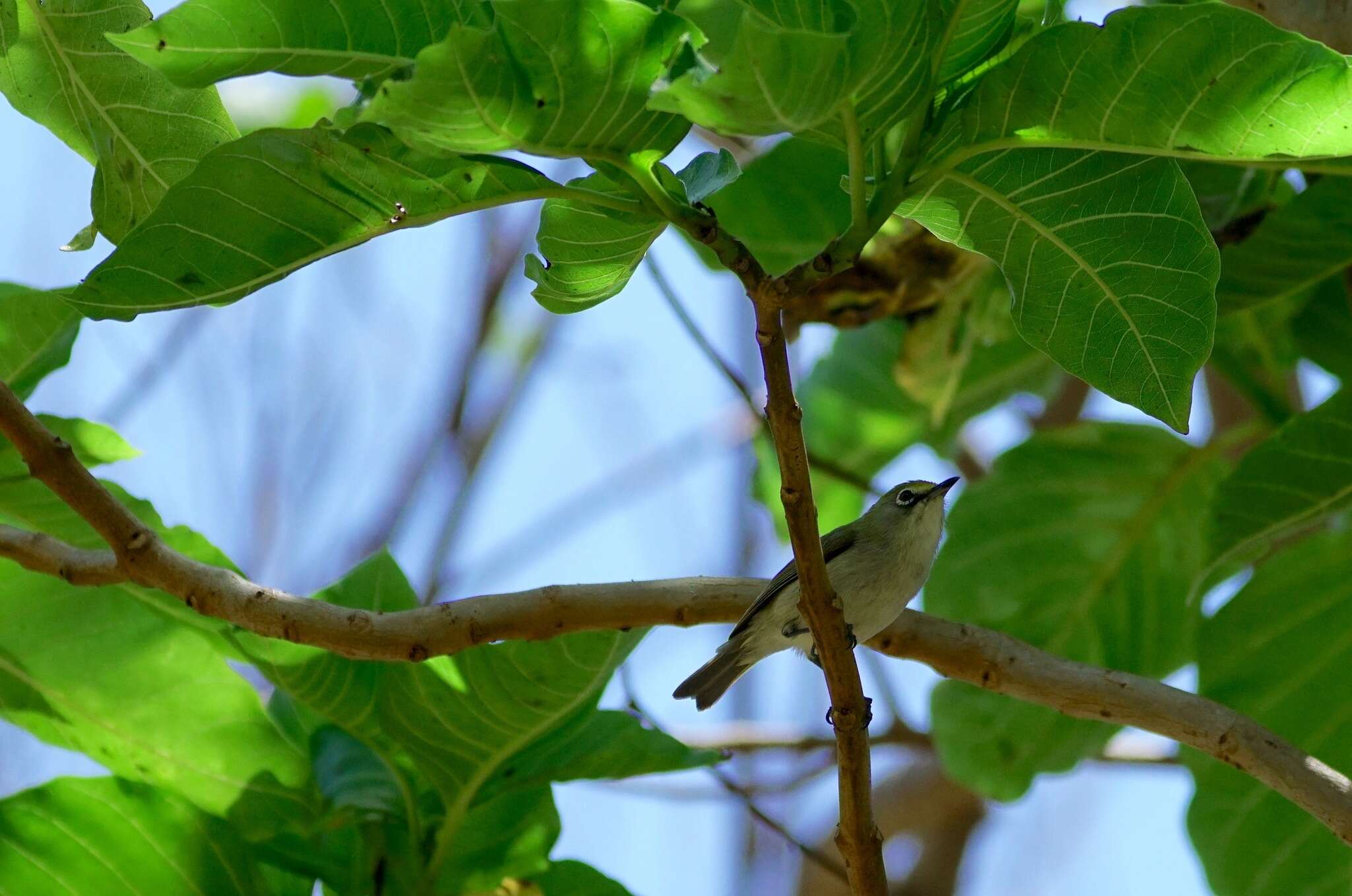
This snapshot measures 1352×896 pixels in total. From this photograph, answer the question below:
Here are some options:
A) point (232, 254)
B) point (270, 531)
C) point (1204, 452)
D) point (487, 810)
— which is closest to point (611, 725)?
point (487, 810)

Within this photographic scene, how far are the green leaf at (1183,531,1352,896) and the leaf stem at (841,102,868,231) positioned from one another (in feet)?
7.16

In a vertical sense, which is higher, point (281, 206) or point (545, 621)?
point (281, 206)

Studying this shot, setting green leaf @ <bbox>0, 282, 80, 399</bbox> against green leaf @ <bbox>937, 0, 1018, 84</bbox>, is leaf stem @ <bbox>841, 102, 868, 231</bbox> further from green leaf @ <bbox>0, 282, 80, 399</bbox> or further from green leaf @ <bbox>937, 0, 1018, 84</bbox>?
green leaf @ <bbox>0, 282, 80, 399</bbox>

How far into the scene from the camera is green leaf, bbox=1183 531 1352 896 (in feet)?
10.5

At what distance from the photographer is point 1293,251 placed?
325 centimetres

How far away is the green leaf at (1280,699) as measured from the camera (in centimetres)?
321

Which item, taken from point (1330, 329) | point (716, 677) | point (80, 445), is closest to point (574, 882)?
point (716, 677)

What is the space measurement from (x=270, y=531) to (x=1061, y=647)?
3.94m

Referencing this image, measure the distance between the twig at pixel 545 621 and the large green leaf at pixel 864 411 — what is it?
2.26m

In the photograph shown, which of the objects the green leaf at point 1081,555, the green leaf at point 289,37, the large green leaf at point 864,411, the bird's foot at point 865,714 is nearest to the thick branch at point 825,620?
the bird's foot at point 865,714

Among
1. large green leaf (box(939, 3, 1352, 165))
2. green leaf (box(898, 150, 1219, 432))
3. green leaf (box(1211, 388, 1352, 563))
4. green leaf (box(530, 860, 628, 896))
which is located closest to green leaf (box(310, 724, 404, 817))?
green leaf (box(530, 860, 628, 896))

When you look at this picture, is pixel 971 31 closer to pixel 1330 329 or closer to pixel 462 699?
pixel 462 699

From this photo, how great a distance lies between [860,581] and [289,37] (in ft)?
7.98

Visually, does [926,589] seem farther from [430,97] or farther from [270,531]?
[270,531]
